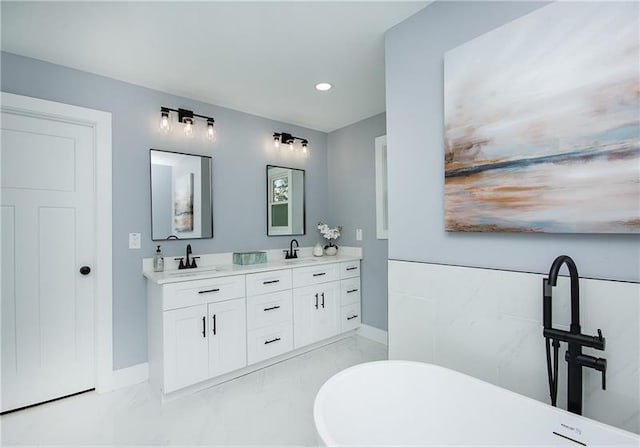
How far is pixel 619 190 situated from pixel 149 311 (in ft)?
9.72

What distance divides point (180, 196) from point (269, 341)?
5.05ft

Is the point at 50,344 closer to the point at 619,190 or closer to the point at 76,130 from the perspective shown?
the point at 76,130

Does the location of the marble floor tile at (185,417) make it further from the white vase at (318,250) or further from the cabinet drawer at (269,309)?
the white vase at (318,250)

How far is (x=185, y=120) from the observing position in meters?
2.74

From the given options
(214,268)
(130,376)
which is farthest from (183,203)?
(130,376)

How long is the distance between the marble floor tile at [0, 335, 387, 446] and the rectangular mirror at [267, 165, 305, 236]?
1.53 m

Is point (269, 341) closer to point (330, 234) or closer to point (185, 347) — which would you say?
point (185, 347)

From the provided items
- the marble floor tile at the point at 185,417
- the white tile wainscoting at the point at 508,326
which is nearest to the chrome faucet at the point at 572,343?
the white tile wainscoting at the point at 508,326

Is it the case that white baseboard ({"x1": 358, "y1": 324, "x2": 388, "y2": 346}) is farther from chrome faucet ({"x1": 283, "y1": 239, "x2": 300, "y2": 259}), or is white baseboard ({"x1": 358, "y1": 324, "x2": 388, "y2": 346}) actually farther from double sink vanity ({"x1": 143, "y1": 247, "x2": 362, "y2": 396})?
chrome faucet ({"x1": 283, "y1": 239, "x2": 300, "y2": 259})

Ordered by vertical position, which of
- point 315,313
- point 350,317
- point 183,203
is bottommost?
point 350,317

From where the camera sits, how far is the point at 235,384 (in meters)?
2.43

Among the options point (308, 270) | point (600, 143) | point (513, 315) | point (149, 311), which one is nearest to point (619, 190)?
point (600, 143)

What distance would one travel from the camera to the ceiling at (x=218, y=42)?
5.57 feet

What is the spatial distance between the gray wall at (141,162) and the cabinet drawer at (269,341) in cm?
89
